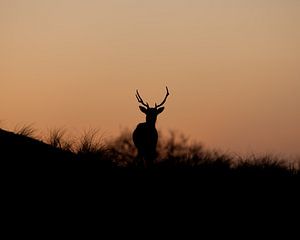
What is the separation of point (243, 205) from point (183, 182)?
1.14 metres

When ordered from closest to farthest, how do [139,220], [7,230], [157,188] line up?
[7,230]
[139,220]
[157,188]

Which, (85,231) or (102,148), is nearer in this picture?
(85,231)

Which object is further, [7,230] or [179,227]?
[179,227]

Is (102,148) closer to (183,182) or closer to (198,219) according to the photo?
(183,182)

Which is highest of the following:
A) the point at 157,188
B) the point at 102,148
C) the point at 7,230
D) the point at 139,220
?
the point at 102,148

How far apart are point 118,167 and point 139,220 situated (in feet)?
5.81

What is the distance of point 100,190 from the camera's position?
1123 cm

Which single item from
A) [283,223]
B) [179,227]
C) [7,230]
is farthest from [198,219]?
[7,230]

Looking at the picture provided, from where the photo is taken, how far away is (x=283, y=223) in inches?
468

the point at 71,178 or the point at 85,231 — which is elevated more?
the point at 71,178

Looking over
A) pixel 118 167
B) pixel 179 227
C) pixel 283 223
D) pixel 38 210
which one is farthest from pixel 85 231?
pixel 283 223

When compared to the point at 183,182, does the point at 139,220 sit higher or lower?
lower

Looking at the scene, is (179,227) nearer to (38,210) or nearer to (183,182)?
(183,182)

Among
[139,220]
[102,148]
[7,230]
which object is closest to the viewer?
[7,230]
